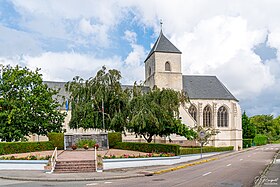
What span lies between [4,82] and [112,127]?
37.6 feet

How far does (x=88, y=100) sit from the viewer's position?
33.9 m

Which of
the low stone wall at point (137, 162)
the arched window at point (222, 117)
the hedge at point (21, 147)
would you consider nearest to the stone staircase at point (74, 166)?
the low stone wall at point (137, 162)

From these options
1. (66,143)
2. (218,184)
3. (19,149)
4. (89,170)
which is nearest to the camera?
(218,184)

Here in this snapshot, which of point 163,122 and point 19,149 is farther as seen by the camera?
point 163,122

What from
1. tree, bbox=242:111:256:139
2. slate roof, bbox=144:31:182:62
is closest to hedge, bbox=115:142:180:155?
slate roof, bbox=144:31:182:62

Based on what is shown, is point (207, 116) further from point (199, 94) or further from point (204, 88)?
point (204, 88)

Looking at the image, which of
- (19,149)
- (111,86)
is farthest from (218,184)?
(111,86)

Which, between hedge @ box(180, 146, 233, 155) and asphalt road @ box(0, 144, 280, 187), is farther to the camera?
hedge @ box(180, 146, 233, 155)

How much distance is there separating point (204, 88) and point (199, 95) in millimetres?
2408

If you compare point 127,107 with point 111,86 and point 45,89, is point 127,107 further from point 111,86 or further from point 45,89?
point 45,89

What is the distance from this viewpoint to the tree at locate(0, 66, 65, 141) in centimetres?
3251

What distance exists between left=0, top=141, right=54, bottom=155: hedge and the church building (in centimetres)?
2966

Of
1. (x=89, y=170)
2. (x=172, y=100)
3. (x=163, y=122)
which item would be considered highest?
(x=172, y=100)

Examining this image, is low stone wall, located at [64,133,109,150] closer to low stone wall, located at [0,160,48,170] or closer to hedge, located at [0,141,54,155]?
hedge, located at [0,141,54,155]
